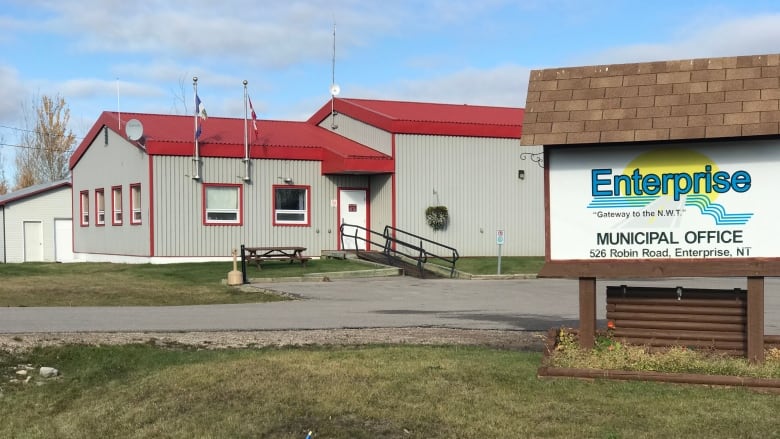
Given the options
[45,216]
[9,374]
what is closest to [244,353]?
[9,374]

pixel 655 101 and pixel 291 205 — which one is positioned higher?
pixel 655 101

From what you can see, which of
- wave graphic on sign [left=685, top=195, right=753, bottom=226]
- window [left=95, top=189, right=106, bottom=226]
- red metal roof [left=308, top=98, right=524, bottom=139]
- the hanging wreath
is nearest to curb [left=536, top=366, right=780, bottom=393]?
wave graphic on sign [left=685, top=195, right=753, bottom=226]

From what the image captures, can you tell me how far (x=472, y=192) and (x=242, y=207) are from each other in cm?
806

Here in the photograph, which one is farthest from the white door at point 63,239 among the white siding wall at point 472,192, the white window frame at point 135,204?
the white siding wall at point 472,192

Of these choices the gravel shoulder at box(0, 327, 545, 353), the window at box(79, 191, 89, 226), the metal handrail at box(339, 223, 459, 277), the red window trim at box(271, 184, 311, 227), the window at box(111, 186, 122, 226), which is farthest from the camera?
the window at box(79, 191, 89, 226)

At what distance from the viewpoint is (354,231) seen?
101 ft

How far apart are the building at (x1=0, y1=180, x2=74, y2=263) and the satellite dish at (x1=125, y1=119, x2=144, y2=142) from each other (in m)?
15.3

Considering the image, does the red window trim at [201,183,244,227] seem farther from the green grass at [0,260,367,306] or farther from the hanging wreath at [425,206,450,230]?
the hanging wreath at [425,206,450,230]

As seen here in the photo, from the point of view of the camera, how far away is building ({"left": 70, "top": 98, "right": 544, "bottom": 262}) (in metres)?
28.4

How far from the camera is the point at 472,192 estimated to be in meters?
30.8

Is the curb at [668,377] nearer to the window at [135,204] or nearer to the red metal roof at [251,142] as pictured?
the red metal roof at [251,142]

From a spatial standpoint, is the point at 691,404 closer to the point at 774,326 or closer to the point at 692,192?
the point at 692,192

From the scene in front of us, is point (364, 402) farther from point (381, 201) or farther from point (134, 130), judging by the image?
point (381, 201)

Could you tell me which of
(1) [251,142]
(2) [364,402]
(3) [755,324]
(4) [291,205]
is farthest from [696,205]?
(1) [251,142]
